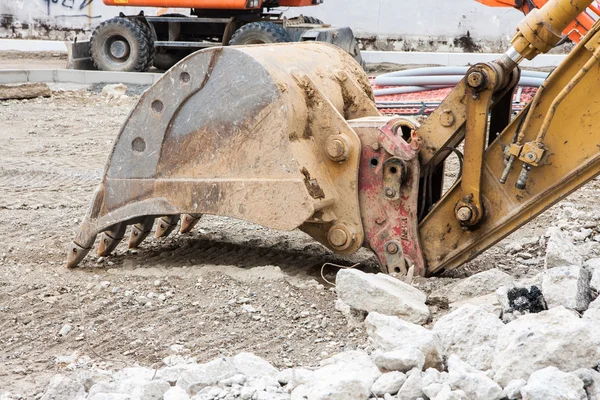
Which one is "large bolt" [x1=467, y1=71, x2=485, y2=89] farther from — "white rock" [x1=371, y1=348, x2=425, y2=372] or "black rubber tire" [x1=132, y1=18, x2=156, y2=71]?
"black rubber tire" [x1=132, y1=18, x2=156, y2=71]

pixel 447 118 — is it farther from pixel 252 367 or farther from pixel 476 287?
pixel 252 367

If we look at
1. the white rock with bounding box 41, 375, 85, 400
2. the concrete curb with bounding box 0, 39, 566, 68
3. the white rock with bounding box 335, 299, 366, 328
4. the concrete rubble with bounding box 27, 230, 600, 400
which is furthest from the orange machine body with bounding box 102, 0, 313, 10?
the white rock with bounding box 41, 375, 85, 400

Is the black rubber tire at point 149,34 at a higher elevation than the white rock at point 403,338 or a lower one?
lower

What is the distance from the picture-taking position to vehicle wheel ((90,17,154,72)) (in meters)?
14.8

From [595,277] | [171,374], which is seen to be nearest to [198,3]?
[595,277]

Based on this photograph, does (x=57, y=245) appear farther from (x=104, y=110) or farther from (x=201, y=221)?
(x=104, y=110)

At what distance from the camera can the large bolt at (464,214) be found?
4.38 m

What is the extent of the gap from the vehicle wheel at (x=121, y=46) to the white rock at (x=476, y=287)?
11.4 meters

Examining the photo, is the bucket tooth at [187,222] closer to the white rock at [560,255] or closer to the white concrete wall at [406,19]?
the white rock at [560,255]

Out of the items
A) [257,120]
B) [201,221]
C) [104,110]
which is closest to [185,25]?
[104,110]

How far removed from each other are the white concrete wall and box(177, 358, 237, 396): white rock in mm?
15914

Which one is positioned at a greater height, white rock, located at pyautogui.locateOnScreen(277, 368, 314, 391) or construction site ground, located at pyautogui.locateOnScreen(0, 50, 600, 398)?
white rock, located at pyautogui.locateOnScreen(277, 368, 314, 391)

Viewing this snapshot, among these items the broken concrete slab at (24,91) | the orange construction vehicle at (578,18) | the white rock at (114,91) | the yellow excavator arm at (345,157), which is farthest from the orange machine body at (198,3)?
the yellow excavator arm at (345,157)

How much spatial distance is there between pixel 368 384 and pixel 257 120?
1.87m
